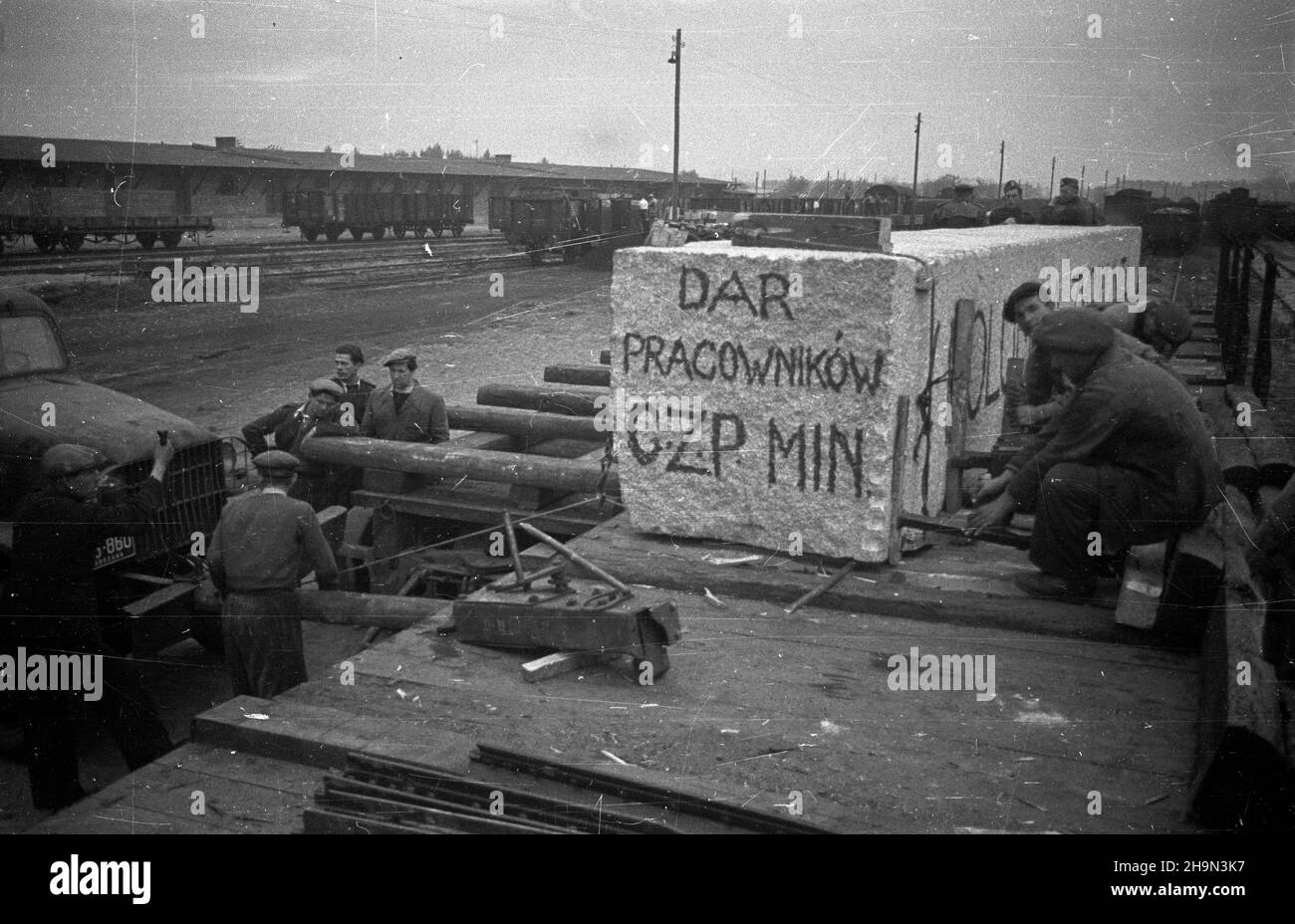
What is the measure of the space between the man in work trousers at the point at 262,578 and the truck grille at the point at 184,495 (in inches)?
60.2

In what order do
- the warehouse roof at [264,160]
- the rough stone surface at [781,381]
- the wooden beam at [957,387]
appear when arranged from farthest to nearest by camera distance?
the warehouse roof at [264,160]
the wooden beam at [957,387]
the rough stone surface at [781,381]

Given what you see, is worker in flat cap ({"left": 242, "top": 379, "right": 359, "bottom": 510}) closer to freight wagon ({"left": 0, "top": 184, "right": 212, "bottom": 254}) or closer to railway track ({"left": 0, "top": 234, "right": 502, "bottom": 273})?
railway track ({"left": 0, "top": 234, "right": 502, "bottom": 273})

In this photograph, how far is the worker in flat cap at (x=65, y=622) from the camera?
5441mm

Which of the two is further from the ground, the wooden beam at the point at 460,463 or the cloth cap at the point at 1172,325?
the cloth cap at the point at 1172,325

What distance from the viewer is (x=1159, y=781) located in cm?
343

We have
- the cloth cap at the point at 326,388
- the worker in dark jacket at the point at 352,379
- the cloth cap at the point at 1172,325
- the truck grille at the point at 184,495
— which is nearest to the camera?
the truck grille at the point at 184,495

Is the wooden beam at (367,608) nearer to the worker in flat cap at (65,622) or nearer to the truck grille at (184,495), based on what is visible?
the worker in flat cap at (65,622)

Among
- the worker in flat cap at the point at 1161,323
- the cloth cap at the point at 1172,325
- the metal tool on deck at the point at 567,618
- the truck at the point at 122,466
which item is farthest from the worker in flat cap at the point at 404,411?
the cloth cap at the point at 1172,325

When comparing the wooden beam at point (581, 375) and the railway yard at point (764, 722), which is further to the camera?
the wooden beam at point (581, 375)

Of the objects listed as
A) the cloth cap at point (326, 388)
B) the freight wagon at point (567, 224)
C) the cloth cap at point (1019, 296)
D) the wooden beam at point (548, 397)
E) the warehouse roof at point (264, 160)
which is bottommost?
the wooden beam at point (548, 397)

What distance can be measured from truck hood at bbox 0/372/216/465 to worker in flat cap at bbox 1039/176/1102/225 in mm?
10068

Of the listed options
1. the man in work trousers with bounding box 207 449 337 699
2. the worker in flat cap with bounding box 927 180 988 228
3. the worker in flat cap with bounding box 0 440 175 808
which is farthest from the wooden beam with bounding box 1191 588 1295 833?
the worker in flat cap with bounding box 927 180 988 228

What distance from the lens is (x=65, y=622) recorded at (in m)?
5.70
